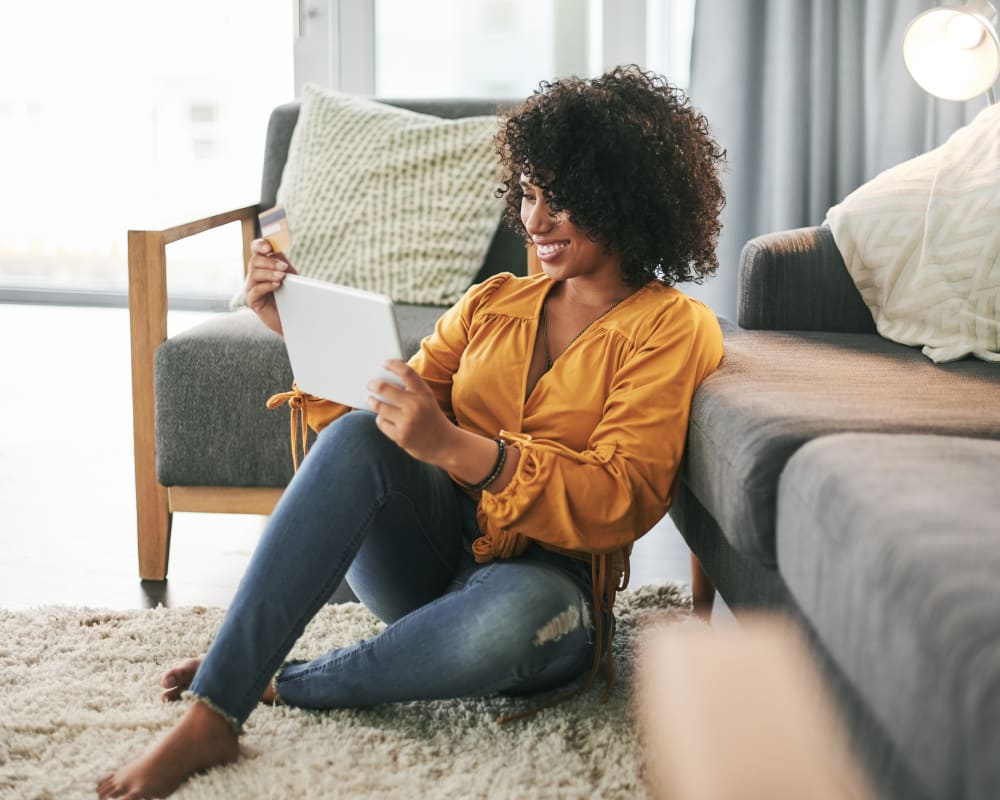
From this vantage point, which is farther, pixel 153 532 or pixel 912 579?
pixel 153 532

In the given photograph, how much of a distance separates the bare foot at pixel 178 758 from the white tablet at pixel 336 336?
1.27 ft

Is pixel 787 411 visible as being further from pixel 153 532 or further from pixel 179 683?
pixel 153 532

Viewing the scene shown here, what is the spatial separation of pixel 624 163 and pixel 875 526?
0.67 m

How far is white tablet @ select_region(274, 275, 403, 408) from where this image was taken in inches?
50.2

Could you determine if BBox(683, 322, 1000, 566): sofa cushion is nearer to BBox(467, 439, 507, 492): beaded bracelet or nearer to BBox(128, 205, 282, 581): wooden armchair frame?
BBox(467, 439, 507, 492): beaded bracelet

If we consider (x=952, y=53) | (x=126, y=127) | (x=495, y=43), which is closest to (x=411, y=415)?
(x=952, y=53)

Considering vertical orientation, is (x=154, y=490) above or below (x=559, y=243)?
below

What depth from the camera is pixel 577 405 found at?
4.67 feet

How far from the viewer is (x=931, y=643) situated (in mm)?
777

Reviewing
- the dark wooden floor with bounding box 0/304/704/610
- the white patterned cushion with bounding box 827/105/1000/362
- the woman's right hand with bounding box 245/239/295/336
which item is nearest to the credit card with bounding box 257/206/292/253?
the woman's right hand with bounding box 245/239/295/336

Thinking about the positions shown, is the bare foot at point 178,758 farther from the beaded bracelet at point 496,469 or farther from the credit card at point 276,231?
the credit card at point 276,231

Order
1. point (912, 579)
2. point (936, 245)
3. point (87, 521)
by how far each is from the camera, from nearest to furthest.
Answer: point (912, 579), point (936, 245), point (87, 521)

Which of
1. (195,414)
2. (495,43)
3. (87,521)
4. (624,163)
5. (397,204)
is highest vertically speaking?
(495,43)

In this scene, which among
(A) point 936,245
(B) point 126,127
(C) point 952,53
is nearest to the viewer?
(A) point 936,245
